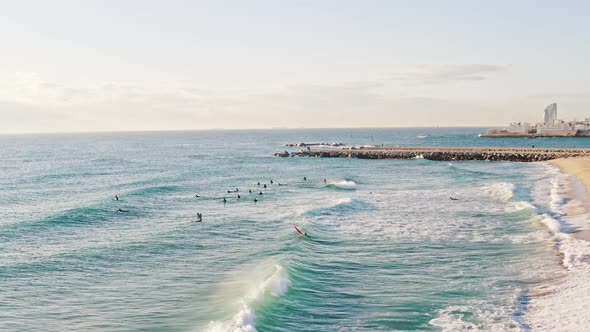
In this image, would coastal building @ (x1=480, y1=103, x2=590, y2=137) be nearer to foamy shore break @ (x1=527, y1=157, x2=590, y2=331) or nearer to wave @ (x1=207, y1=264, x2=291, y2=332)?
foamy shore break @ (x1=527, y1=157, x2=590, y2=331)

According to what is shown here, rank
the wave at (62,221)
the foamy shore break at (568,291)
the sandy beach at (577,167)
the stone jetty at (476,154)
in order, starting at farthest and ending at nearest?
1. the stone jetty at (476,154)
2. the sandy beach at (577,167)
3. the wave at (62,221)
4. the foamy shore break at (568,291)

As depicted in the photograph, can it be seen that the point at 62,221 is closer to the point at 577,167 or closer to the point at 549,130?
the point at 577,167

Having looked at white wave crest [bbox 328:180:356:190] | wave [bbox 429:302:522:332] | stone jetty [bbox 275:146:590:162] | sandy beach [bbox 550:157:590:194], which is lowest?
wave [bbox 429:302:522:332]

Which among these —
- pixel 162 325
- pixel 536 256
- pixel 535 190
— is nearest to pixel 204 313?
pixel 162 325

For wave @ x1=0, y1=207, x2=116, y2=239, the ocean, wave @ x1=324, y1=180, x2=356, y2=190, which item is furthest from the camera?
wave @ x1=324, y1=180, x2=356, y2=190

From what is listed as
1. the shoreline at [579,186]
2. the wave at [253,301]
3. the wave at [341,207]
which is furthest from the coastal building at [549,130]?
the wave at [253,301]

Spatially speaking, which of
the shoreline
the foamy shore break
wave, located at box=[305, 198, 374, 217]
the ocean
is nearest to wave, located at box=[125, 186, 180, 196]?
the ocean

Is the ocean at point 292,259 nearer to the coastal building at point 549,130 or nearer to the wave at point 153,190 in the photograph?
the wave at point 153,190
